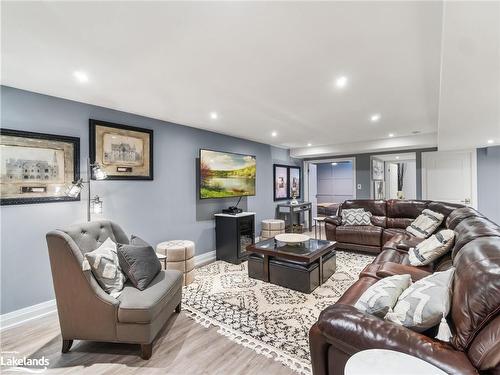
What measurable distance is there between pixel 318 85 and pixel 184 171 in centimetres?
251

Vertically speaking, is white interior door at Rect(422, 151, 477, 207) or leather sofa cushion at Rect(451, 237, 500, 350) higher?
white interior door at Rect(422, 151, 477, 207)

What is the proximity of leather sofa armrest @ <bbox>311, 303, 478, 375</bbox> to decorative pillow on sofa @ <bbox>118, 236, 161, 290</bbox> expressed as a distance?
1.53m

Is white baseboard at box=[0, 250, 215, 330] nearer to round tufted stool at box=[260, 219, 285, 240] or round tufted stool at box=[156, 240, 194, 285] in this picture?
round tufted stool at box=[156, 240, 194, 285]

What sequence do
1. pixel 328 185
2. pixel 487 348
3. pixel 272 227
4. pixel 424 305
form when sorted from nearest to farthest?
pixel 487 348, pixel 424 305, pixel 272 227, pixel 328 185

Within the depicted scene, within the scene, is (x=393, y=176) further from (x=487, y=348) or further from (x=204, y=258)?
(x=487, y=348)

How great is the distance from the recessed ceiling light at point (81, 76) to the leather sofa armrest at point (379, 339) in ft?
9.18

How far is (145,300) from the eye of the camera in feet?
6.36

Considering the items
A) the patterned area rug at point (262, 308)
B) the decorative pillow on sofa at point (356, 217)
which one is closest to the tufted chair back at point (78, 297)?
the patterned area rug at point (262, 308)

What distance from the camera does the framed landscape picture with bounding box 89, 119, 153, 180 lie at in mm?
3023

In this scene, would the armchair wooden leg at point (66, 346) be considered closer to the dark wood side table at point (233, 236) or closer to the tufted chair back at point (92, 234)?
the tufted chair back at point (92, 234)

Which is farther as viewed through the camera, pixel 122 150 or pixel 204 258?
pixel 204 258

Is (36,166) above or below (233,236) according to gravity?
above

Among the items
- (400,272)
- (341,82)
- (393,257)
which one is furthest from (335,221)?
(341,82)

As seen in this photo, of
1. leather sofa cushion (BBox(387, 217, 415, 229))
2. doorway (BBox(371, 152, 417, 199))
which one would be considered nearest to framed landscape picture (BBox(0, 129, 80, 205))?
leather sofa cushion (BBox(387, 217, 415, 229))
